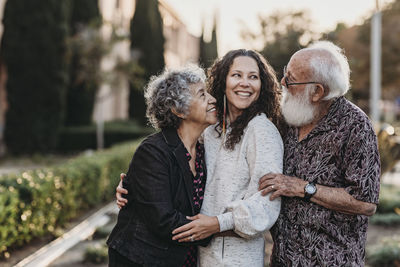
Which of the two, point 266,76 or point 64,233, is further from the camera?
point 64,233

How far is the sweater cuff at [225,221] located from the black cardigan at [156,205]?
0.45 feet

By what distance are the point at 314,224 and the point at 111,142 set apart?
1749cm

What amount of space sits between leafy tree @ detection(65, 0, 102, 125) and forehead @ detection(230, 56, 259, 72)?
14495 mm

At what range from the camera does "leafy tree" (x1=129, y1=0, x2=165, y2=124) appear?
24.0 metres

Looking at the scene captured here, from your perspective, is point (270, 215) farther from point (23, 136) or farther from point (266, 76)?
point (23, 136)

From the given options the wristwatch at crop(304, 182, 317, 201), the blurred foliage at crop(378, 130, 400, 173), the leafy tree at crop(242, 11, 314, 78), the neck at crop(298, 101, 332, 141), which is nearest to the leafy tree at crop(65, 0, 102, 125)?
the leafy tree at crop(242, 11, 314, 78)

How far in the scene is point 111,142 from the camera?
19.1 meters

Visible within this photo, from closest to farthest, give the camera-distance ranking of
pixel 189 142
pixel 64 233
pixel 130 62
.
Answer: pixel 189 142, pixel 64 233, pixel 130 62

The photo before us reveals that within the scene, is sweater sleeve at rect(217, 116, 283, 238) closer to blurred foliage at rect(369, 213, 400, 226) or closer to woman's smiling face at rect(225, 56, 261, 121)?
woman's smiling face at rect(225, 56, 261, 121)

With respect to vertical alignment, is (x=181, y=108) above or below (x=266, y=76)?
below

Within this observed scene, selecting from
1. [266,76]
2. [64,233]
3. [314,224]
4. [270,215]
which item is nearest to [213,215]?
[270,215]

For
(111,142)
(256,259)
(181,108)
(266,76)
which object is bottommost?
(111,142)

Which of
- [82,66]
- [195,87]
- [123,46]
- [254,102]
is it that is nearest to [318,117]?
[254,102]

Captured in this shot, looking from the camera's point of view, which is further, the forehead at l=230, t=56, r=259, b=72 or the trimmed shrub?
the trimmed shrub
